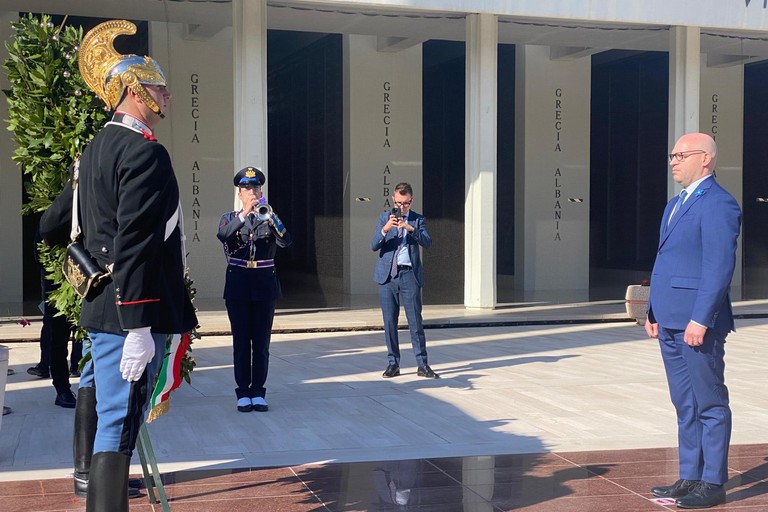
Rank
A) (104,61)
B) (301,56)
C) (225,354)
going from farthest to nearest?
1. (301,56)
2. (225,354)
3. (104,61)

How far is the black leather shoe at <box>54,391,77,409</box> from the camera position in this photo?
25.6 ft

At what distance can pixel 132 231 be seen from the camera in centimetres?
382

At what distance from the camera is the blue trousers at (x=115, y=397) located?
3.92 m

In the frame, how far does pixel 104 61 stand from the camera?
4461 millimetres

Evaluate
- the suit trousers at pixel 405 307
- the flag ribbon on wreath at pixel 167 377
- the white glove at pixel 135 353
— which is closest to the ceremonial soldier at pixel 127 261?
the white glove at pixel 135 353

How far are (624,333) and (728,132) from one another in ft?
37.1

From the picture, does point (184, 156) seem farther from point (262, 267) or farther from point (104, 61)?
point (104, 61)

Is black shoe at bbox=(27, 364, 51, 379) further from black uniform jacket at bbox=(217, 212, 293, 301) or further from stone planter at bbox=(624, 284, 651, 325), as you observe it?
stone planter at bbox=(624, 284, 651, 325)

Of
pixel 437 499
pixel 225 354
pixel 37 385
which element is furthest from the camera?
pixel 225 354

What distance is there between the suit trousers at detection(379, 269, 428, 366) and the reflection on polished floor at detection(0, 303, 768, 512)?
28 centimetres

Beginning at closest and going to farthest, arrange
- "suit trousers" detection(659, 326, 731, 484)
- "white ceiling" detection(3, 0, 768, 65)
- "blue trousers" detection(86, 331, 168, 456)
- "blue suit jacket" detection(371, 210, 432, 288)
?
"blue trousers" detection(86, 331, 168, 456), "suit trousers" detection(659, 326, 731, 484), "blue suit jacket" detection(371, 210, 432, 288), "white ceiling" detection(3, 0, 768, 65)

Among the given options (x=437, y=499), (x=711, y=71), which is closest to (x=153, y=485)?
(x=437, y=499)

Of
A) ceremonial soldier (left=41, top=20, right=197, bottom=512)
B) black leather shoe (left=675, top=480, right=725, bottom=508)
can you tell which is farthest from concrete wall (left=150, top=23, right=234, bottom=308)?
ceremonial soldier (left=41, top=20, right=197, bottom=512)

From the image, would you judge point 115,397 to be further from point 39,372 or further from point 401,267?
point 39,372
